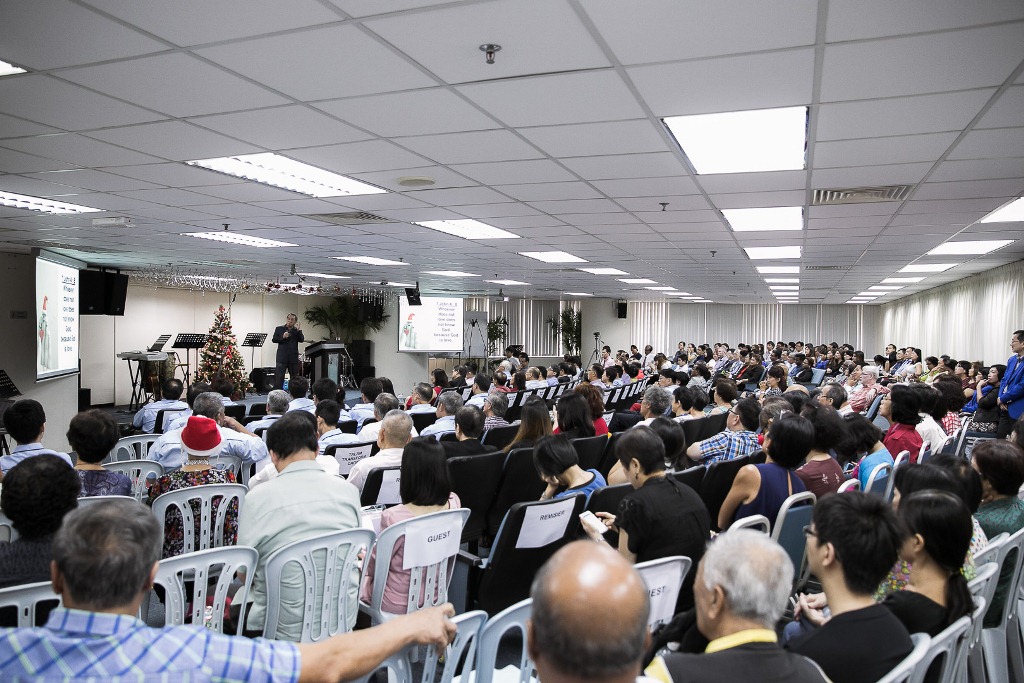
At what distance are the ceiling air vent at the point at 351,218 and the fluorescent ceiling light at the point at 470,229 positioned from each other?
41 cm

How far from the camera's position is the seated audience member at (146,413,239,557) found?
318 cm

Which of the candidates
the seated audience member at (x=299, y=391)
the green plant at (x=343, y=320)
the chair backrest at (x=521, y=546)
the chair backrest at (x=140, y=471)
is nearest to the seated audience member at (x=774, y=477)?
the chair backrest at (x=521, y=546)

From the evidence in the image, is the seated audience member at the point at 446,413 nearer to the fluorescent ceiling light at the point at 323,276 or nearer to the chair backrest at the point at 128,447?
the chair backrest at the point at 128,447

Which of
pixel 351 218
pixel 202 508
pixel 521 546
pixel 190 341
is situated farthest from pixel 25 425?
pixel 190 341

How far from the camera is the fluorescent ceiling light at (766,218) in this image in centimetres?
609

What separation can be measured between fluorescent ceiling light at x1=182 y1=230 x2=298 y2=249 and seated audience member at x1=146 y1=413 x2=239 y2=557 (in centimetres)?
482

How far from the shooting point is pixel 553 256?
33.2 feet

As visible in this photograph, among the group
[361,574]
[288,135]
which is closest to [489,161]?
[288,135]

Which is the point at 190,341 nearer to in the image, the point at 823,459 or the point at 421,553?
the point at 421,553

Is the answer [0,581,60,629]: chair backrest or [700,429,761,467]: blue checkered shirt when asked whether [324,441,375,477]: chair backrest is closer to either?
[700,429,761,467]: blue checkered shirt

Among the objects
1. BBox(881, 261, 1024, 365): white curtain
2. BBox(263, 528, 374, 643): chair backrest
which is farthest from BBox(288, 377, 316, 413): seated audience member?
BBox(881, 261, 1024, 365): white curtain

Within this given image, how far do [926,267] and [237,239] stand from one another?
34.1 ft

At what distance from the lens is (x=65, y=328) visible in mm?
10188

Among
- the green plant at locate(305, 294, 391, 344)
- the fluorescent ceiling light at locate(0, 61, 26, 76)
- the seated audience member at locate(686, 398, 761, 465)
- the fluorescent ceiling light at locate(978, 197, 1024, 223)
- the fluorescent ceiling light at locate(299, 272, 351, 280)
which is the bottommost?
the seated audience member at locate(686, 398, 761, 465)
